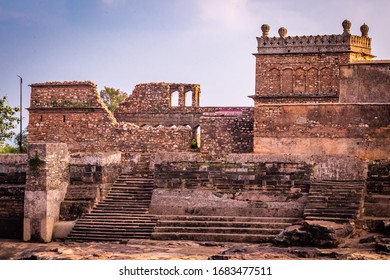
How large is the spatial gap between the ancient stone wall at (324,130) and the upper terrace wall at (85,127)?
14.2ft

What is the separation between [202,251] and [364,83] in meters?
9.01

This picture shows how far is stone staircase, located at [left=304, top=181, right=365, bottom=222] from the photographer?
16.4 metres

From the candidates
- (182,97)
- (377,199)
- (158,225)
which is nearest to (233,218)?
(158,225)

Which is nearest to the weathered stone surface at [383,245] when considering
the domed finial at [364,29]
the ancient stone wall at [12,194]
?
the ancient stone wall at [12,194]

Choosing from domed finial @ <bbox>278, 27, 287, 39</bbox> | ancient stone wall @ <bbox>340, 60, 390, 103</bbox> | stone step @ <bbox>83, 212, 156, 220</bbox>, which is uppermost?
domed finial @ <bbox>278, 27, 287, 39</bbox>

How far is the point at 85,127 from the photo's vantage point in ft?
86.7

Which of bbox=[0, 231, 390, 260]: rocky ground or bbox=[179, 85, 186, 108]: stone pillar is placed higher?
bbox=[179, 85, 186, 108]: stone pillar

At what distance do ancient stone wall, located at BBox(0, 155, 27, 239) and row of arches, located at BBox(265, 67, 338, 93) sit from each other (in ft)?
46.4

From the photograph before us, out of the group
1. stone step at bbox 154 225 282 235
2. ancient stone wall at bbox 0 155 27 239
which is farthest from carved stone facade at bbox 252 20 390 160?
ancient stone wall at bbox 0 155 27 239

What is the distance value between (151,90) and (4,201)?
40.8 feet

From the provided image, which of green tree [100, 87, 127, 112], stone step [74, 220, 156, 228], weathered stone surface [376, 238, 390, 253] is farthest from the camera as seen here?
green tree [100, 87, 127, 112]

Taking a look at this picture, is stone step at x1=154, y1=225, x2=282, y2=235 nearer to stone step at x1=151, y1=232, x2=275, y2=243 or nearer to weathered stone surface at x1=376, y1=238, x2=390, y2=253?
stone step at x1=151, y1=232, x2=275, y2=243

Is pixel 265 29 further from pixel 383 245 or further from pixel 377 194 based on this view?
pixel 383 245
